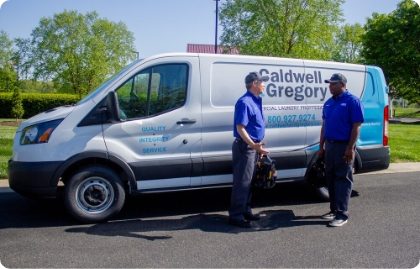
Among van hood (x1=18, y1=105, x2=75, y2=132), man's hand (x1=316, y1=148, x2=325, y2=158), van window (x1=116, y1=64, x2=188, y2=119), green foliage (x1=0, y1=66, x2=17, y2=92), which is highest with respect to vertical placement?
green foliage (x1=0, y1=66, x2=17, y2=92)

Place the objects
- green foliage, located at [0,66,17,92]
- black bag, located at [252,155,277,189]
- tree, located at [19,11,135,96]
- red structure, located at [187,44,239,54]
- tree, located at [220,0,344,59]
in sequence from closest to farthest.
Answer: black bag, located at [252,155,277,189] < tree, located at [220,0,344,59] < red structure, located at [187,44,239,54] < tree, located at [19,11,135,96] < green foliage, located at [0,66,17,92]

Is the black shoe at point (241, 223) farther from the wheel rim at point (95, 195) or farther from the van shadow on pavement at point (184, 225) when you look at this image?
the wheel rim at point (95, 195)

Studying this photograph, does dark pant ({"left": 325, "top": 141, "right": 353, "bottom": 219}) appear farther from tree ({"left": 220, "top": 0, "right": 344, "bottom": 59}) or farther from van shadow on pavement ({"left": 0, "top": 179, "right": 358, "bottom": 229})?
tree ({"left": 220, "top": 0, "right": 344, "bottom": 59})

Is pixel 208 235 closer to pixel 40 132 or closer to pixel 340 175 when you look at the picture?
pixel 340 175

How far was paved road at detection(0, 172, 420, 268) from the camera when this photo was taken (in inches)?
163

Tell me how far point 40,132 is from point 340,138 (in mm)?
3700

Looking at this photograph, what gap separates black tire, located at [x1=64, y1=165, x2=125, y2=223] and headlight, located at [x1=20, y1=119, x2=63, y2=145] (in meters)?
0.58

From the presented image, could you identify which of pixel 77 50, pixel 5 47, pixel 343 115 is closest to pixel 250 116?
pixel 343 115

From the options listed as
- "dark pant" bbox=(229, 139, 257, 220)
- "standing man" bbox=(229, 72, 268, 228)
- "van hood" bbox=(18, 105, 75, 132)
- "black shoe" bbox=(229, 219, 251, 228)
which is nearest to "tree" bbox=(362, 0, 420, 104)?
"standing man" bbox=(229, 72, 268, 228)

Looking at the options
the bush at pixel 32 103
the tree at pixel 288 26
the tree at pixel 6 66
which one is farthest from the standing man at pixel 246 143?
the tree at pixel 6 66

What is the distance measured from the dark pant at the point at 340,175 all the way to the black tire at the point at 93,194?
269 cm

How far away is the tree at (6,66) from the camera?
48688 mm

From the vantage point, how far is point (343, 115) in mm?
5207

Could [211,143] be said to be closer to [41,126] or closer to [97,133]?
[97,133]
